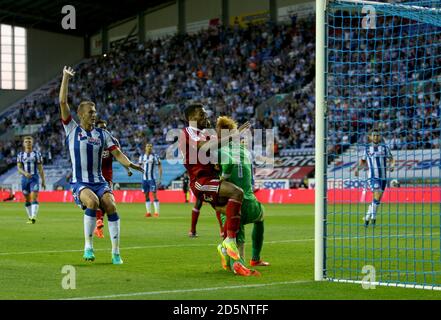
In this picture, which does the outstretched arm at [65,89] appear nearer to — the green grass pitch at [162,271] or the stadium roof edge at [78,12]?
the green grass pitch at [162,271]

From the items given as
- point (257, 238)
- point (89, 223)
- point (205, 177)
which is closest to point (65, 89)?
point (89, 223)

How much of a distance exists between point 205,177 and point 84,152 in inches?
83.9

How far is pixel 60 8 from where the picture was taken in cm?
5941

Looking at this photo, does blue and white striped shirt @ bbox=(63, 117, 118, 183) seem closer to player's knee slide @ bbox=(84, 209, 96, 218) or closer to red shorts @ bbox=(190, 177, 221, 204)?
player's knee slide @ bbox=(84, 209, 96, 218)

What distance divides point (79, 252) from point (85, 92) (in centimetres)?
4739

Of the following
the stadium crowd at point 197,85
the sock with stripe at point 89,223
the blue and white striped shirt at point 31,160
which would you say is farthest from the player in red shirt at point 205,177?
the stadium crowd at point 197,85

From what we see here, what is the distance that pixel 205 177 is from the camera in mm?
9625

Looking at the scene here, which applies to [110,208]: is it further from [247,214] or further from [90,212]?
[247,214]

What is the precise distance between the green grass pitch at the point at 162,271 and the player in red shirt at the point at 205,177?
0.65 m

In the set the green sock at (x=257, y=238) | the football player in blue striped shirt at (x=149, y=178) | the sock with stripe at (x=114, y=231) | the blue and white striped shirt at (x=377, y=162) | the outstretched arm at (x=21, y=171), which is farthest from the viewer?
the football player in blue striped shirt at (x=149, y=178)

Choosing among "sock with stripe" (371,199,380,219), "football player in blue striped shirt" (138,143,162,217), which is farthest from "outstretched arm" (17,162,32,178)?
"sock with stripe" (371,199,380,219)

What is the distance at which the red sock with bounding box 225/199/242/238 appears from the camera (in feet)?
Result: 30.9

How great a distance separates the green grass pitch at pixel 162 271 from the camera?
7.66 meters
